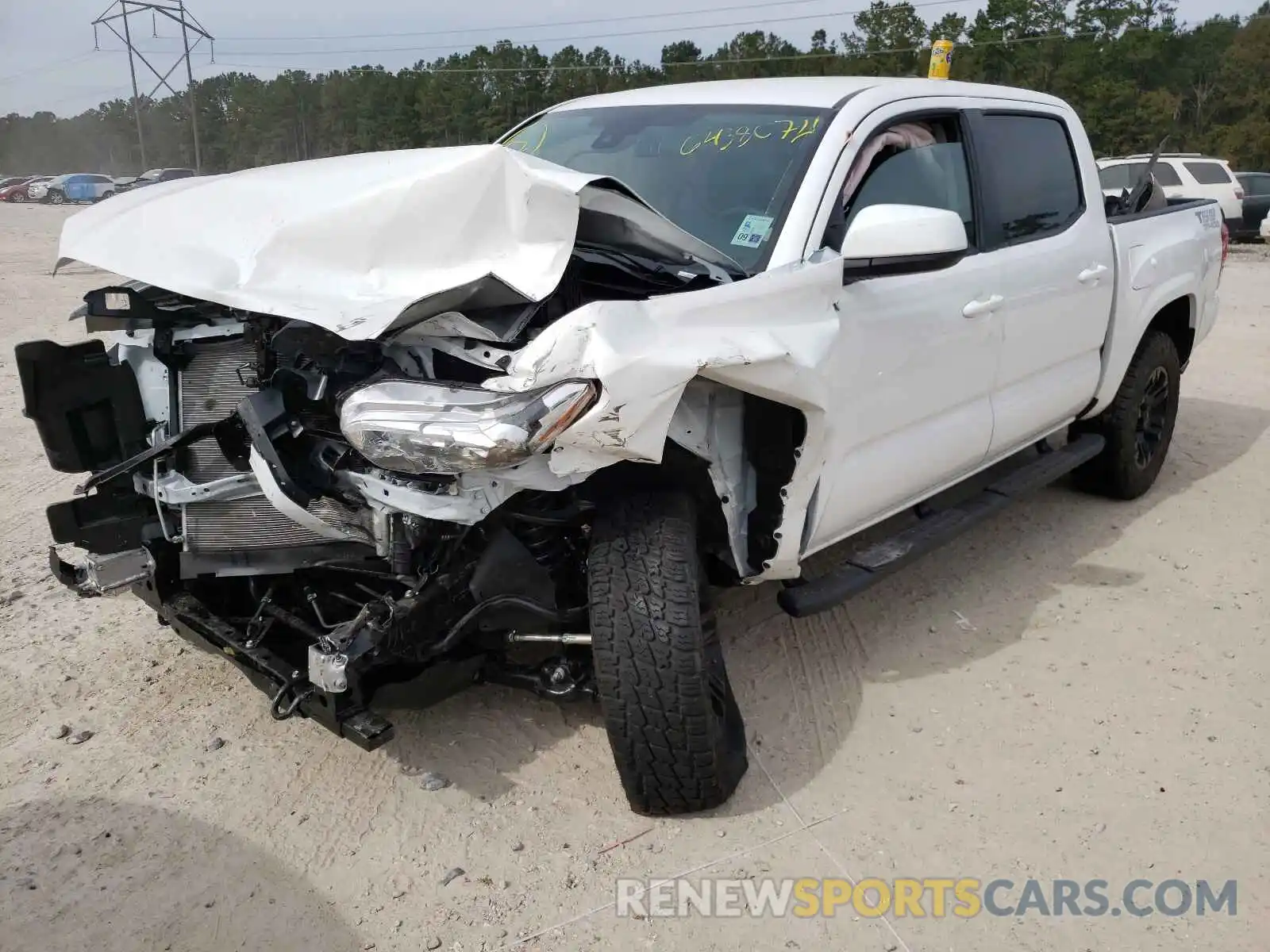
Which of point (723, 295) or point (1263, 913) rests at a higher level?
point (723, 295)

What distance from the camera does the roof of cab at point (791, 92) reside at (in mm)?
3459

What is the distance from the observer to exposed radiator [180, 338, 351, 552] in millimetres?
2898

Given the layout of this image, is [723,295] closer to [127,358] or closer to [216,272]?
[216,272]

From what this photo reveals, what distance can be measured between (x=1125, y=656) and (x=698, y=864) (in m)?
1.99

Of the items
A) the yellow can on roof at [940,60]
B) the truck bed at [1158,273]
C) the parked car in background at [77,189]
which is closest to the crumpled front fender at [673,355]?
the truck bed at [1158,273]

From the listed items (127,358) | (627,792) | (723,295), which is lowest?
(627,792)

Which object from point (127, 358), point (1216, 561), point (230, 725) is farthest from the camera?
point (1216, 561)

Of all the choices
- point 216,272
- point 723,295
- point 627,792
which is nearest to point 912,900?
point 627,792

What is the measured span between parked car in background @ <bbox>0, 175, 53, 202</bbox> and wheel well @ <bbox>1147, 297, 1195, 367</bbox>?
52197mm

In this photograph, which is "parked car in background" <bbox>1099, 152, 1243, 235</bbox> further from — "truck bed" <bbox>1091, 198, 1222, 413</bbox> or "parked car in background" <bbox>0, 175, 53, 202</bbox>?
"parked car in background" <bbox>0, 175, 53, 202</bbox>

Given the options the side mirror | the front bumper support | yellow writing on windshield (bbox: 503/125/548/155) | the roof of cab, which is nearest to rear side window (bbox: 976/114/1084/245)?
the roof of cab

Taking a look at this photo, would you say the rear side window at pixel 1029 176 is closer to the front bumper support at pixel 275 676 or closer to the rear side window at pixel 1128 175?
the front bumper support at pixel 275 676

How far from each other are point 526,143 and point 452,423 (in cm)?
229

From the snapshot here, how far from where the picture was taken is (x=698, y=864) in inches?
108
